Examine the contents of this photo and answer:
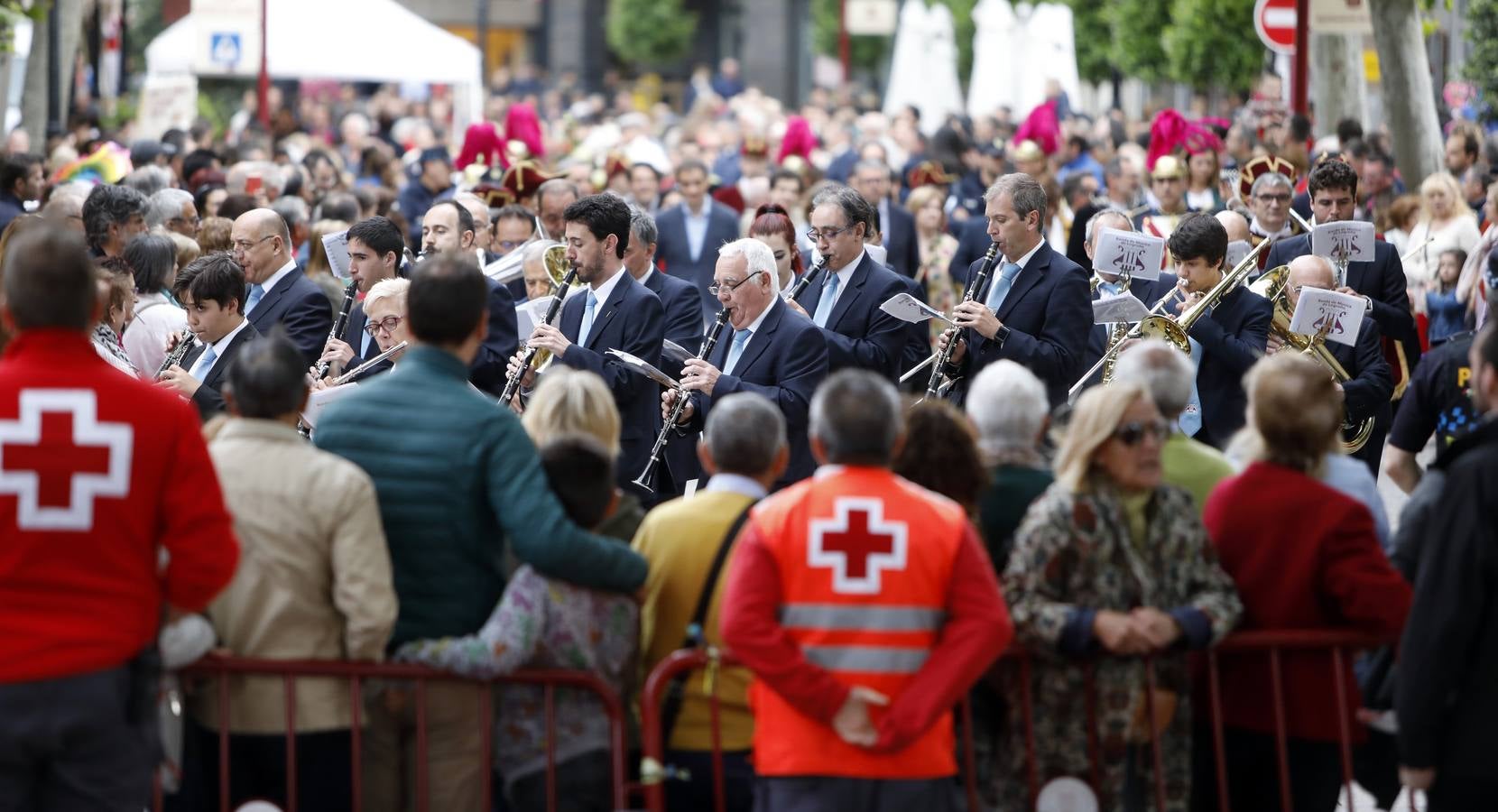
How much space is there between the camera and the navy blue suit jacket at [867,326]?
891cm

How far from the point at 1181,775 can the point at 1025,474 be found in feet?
2.84

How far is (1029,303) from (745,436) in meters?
3.69

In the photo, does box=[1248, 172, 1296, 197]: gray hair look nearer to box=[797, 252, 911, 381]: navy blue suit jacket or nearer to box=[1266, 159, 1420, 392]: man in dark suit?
box=[1266, 159, 1420, 392]: man in dark suit

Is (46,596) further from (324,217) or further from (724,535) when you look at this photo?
Answer: (324,217)

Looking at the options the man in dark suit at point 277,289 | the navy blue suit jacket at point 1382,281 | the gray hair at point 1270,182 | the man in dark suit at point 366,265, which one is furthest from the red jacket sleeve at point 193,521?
the gray hair at point 1270,182

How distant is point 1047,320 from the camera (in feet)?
28.6

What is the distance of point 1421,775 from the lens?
493 centimetres

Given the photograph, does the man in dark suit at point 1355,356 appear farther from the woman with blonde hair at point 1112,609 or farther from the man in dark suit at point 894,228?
the man in dark suit at point 894,228

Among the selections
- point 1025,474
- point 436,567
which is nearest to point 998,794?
point 1025,474

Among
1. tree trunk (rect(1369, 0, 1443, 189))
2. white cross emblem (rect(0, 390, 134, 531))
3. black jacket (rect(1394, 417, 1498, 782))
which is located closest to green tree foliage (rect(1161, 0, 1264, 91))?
tree trunk (rect(1369, 0, 1443, 189))

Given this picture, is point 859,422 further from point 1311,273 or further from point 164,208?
point 164,208

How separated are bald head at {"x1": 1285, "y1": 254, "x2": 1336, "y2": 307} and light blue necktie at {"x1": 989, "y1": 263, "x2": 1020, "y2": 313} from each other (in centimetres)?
125

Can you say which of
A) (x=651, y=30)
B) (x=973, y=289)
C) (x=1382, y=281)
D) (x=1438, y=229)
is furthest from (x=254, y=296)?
(x=651, y=30)

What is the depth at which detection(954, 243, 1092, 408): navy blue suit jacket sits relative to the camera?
8617 millimetres
